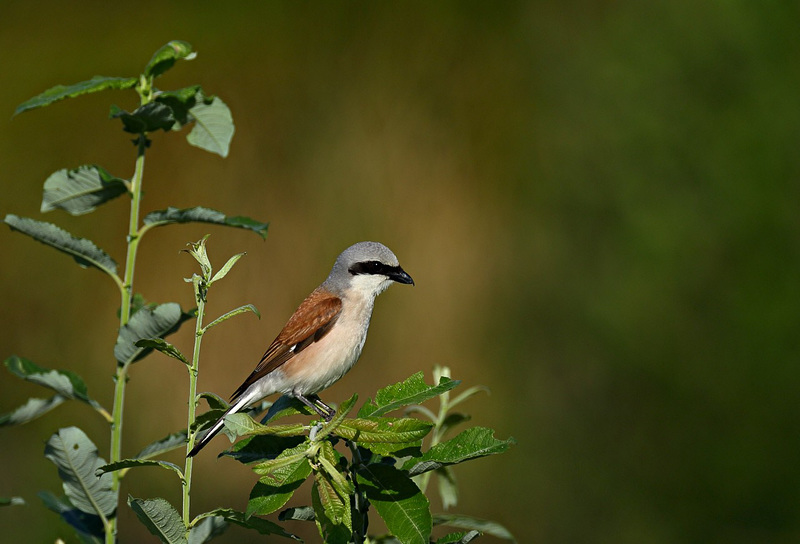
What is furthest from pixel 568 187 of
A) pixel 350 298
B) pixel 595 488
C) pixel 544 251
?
pixel 350 298

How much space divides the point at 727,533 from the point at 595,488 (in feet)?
2.73

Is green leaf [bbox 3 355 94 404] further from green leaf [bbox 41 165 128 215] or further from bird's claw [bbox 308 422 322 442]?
bird's claw [bbox 308 422 322 442]

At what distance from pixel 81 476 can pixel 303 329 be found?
1365mm

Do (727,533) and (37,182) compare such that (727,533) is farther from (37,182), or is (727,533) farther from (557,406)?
(37,182)

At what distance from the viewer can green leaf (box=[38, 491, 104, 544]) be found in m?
1.71

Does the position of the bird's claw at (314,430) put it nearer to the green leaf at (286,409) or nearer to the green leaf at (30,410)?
the green leaf at (286,409)

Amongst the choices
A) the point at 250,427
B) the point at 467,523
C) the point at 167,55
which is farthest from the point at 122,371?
the point at 467,523

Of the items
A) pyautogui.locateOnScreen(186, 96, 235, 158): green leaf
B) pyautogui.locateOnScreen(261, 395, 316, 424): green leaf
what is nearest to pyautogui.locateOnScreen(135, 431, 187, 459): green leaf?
pyautogui.locateOnScreen(261, 395, 316, 424): green leaf

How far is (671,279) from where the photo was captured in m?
5.71

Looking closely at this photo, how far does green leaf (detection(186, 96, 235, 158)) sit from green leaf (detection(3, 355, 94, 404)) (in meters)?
0.59

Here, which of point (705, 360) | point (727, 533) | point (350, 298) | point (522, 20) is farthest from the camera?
→ point (522, 20)

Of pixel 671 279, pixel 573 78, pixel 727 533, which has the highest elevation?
pixel 573 78

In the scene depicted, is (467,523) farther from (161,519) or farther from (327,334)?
(327,334)

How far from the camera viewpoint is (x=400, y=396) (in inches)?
59.3
